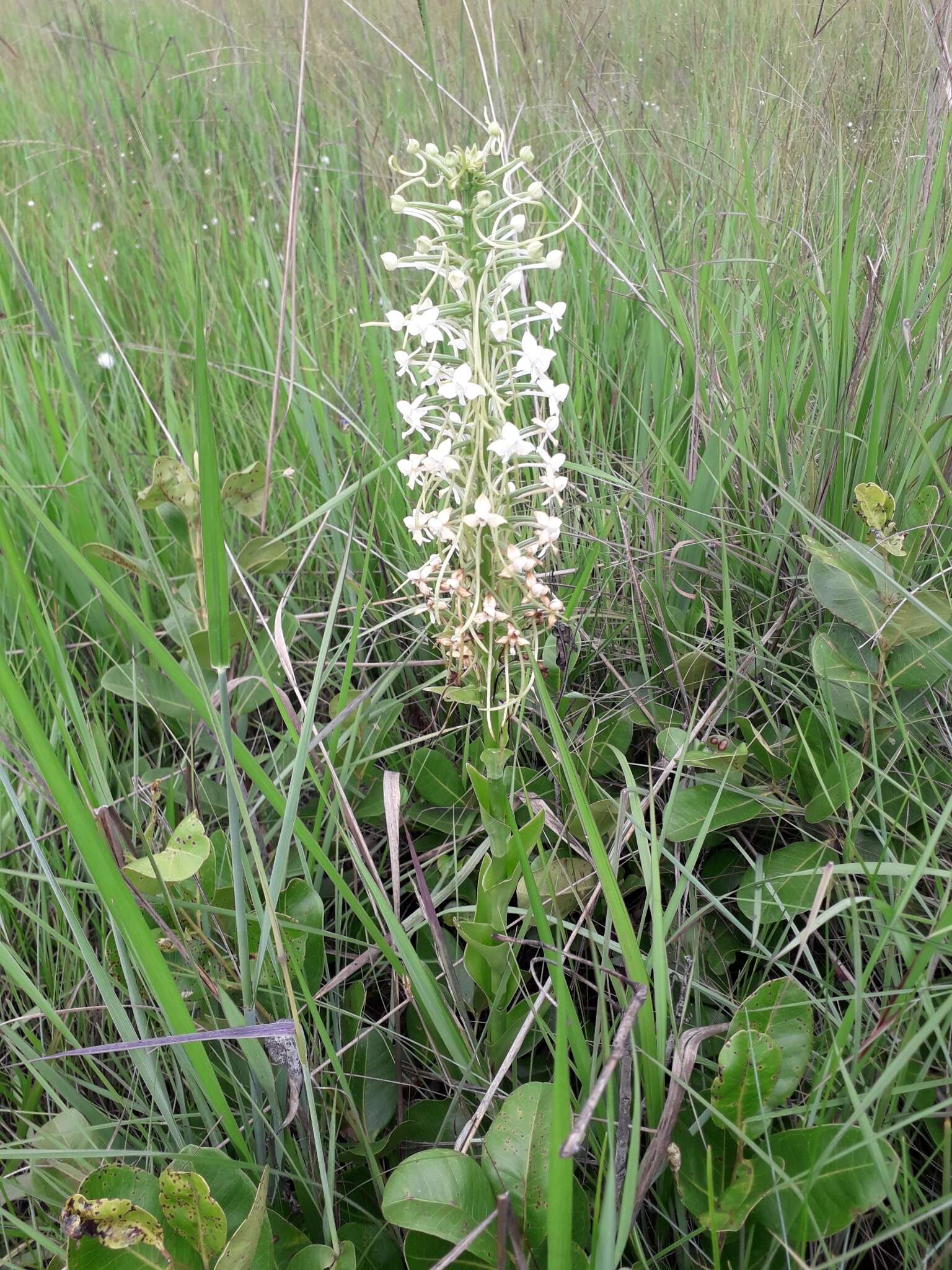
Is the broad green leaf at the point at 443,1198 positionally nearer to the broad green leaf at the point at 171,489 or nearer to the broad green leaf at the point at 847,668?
the broad green leaf at the point at 847,668

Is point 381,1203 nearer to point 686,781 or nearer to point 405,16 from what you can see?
point 686,781

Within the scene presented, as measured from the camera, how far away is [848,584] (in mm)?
1454

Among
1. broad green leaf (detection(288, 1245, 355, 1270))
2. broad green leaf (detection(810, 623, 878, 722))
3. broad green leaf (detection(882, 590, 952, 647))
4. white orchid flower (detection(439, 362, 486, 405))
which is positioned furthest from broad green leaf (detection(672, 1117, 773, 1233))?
white orchid flower (detection(439, 362, 486, 405))

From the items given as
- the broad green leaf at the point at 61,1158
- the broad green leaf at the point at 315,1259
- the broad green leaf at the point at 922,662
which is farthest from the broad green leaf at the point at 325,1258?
the broad green leaf at the point at 922,662

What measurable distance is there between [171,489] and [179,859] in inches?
30.8

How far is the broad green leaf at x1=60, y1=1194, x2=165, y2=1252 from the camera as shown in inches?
36.0

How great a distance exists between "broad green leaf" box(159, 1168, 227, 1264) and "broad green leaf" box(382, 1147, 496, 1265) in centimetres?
19

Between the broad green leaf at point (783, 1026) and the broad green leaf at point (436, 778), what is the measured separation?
2.07 feet

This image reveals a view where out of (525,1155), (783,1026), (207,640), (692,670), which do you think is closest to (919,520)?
(692,670)

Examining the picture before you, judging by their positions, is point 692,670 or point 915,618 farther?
point 692,670

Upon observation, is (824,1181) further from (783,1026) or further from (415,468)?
(415,468)

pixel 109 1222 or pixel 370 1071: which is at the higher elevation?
pixel 109 1222

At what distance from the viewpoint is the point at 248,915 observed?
1.32 meters

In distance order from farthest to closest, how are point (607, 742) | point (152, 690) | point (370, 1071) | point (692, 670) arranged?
1. point (152, 690)
2. point (692, 670)
3. point (607, 742)
4. point (370, 1071)
